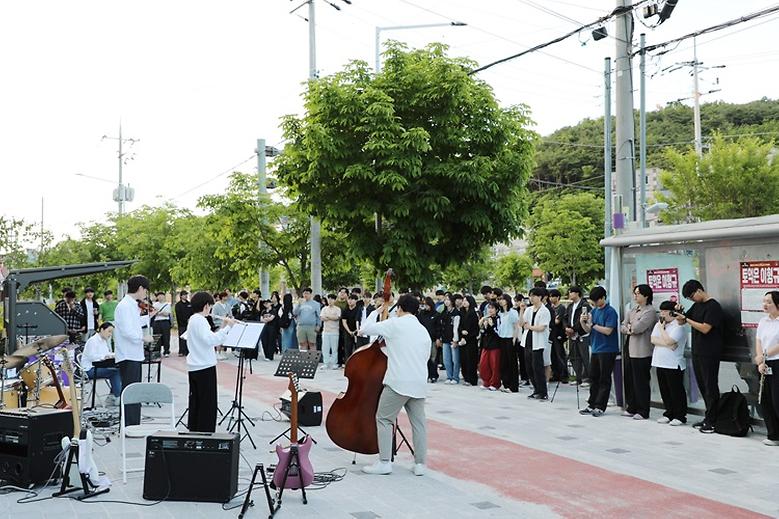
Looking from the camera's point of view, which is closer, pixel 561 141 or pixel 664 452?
pixel 664 452

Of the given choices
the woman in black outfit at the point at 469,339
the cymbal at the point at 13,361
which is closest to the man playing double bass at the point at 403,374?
the cymbal at the point at 13,361

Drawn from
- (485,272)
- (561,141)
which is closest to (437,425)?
(485,272)

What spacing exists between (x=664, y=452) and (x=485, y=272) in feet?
150

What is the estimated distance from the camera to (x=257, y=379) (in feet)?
54.9

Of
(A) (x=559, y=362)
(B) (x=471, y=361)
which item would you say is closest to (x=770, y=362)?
(A) (x=559, y=362)

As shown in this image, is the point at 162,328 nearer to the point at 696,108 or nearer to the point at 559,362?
the point at 559,362

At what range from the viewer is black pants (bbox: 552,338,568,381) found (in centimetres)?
1499

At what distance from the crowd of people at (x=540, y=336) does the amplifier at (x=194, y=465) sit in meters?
1.93

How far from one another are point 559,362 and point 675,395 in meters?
4.39

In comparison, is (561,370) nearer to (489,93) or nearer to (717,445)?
(717,445)

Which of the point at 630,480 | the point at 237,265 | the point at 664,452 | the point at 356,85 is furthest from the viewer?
the point at 237,265

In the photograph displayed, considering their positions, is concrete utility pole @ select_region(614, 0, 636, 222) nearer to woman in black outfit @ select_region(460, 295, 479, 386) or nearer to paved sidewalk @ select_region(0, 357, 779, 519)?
woman in black outfit @ select_region(460, 295, 479, 386)

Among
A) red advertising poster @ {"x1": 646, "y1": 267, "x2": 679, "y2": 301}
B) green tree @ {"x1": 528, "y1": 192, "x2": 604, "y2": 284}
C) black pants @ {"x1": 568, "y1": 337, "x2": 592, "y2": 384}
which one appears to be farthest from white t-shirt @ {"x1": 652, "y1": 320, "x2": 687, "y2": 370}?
green tree @ {"x1": 528, "y1": 192, "x2": 604, "y2": 284}

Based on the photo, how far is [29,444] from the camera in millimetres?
7039
